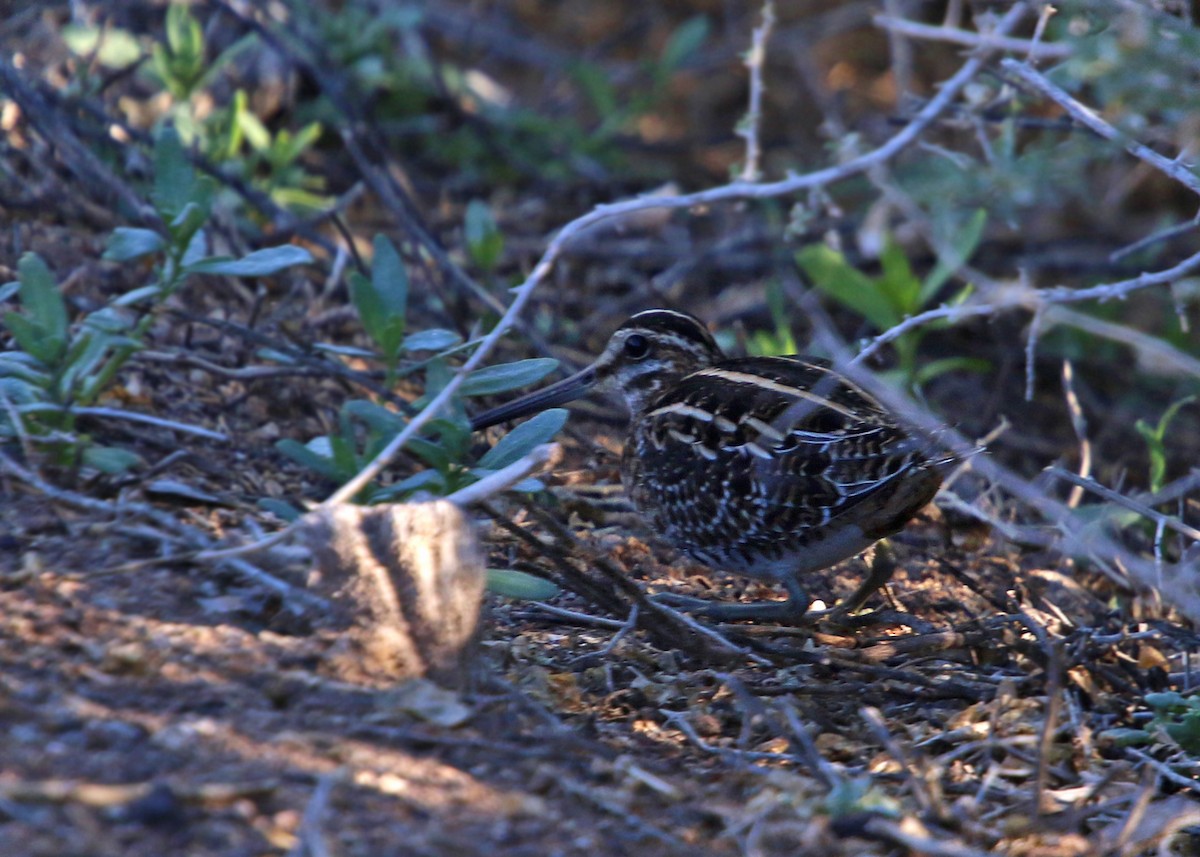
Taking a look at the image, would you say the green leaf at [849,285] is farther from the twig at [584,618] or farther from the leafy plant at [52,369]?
the leafy plant at [52,369]

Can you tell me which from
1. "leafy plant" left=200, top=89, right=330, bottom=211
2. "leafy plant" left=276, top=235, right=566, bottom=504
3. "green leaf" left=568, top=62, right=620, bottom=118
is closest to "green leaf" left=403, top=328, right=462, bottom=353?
"leafy plant" left=276, top=235, right=566, bottom=504

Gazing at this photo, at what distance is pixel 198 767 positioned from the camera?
2199 mm

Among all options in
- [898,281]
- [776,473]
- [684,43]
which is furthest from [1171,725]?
[684,43]

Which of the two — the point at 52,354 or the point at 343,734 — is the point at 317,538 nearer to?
the point at 343,734

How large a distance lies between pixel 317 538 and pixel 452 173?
3.90 meters

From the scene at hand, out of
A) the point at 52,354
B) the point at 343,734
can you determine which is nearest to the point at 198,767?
the point at 343,734

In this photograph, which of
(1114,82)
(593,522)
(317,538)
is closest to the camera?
(317,538)

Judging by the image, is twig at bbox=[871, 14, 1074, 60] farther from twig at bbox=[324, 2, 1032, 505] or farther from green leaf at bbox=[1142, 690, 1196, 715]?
green leaf at bbox=[1142, 690, 1196, 715]

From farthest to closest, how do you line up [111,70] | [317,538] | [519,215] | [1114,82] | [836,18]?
[836,18] → [519,215] → [111,70] → [1114,82] → [317,538]

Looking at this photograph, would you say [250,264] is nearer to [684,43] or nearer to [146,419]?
[146,419]

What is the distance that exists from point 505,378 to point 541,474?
9.1 inches

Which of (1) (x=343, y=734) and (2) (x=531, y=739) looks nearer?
→ (1) (x=343, y=734)

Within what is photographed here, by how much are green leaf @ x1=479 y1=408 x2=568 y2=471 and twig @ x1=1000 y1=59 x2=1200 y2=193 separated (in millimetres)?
1373

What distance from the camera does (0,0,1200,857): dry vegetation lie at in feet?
7.76
